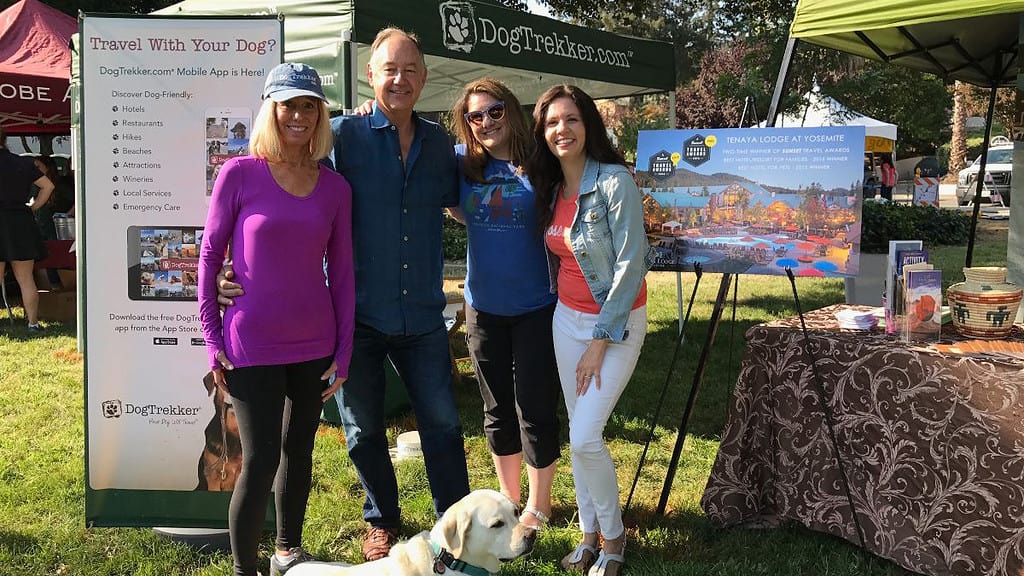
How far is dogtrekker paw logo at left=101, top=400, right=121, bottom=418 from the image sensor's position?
10.0 feet

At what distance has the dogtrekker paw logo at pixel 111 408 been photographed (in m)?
3.06

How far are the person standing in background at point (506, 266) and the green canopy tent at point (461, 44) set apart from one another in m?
1.31

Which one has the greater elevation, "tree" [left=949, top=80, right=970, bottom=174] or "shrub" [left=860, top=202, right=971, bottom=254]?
"tree" [left=949, top=80, right=970, bottom=174]

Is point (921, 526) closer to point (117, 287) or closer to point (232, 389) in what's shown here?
point (232, 389)

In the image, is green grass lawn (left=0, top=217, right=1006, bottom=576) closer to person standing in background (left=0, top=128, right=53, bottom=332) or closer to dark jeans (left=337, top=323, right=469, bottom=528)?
dark jeans (left=337, top=323, right=469, bottom=528)

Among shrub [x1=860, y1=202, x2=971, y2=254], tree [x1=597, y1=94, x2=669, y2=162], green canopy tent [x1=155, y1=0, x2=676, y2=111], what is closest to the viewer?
green canopy tent [x1=155, y1=0, x2=676, y2=111]

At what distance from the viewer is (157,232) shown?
2957 millimetres

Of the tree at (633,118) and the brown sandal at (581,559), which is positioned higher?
the tree at (633,118)

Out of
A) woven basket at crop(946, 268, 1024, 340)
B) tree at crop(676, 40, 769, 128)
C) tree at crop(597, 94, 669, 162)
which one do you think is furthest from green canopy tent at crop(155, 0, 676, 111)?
tree at crop(597, 94, 669, 162)

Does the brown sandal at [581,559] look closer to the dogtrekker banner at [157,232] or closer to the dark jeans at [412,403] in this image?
the dark jeans at [412,403]

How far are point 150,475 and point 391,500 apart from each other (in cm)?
100

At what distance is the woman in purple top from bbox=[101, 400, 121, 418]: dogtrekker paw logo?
0.86 metres

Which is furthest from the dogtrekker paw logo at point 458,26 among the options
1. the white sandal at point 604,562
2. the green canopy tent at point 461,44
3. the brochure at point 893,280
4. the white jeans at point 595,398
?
the white sandal at point 604,562

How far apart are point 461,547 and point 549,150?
148 centimetres
